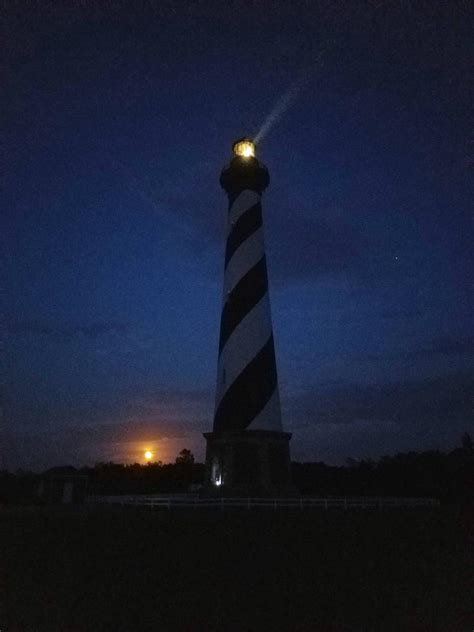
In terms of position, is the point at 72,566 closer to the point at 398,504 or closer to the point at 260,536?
the point at 260,536

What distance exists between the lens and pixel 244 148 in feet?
84.0

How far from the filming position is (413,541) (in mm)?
12477

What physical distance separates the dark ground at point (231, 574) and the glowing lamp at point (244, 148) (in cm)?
1757

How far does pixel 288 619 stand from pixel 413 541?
19.2 feet

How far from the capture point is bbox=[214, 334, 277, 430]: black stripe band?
21.5 metres

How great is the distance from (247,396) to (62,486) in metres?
11.0

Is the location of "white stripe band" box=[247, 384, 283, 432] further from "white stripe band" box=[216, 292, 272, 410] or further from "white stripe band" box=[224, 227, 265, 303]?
"white stripe band" box=[224, 227, 265, 303]

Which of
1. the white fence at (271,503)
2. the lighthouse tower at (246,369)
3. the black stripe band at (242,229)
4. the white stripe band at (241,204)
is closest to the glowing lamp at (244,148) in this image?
the lighthouse tower at (246,369)

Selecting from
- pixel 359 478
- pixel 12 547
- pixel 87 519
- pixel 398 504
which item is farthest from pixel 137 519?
pixel 359 478

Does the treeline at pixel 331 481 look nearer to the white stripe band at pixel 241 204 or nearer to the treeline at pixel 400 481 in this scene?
the treeline at pixel 400 481

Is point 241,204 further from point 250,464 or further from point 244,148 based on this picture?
point 250,464

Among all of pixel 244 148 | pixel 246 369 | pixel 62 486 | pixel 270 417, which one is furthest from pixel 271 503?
pixel 244 148

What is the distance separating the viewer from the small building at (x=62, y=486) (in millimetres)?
25375

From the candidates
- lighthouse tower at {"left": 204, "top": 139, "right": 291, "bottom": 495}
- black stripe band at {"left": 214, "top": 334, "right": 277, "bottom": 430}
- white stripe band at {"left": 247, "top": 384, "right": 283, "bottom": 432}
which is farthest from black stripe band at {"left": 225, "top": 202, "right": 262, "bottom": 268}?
white stripe band at {"left": 247, "top": 384, "right": 283, "bottom": 432}
